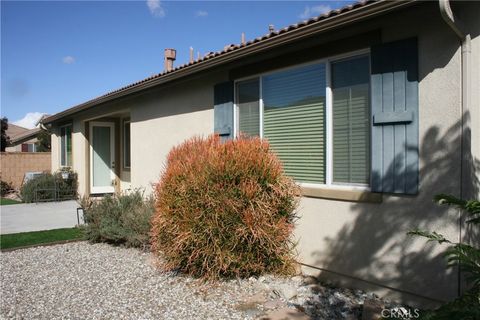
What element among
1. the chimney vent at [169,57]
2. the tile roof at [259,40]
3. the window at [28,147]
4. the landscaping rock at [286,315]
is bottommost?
the landscaping rock at [286,315]

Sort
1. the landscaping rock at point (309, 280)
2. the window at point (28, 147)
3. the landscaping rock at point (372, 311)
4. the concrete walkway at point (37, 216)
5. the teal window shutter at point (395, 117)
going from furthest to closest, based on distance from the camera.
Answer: the window at point (28, 147), the concrete walkway at point (37, 216), the landscaping rock at point (309, 280), the teal window shutter at point (395, 117), the landscaping rock at point (372, 311)

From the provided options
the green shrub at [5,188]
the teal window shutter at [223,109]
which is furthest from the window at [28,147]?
the teal window shutter at [223,109]

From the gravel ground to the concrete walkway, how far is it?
3.48m

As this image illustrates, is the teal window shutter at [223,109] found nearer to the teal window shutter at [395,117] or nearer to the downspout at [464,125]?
the teal window shutter at [395,117]

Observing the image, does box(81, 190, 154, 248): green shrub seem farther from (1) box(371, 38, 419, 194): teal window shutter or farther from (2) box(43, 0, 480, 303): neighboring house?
(1) box(371, 38, 419, 194): teal window shutter

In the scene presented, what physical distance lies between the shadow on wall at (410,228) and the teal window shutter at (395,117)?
139 mm

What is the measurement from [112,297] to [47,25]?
10.2 meters

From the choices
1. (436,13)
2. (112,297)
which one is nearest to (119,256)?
(112,297)

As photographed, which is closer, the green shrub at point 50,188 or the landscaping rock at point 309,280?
the landscaping rock at point 309,280

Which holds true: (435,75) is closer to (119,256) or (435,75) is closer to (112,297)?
(112,297)

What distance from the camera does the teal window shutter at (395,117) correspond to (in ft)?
13.8

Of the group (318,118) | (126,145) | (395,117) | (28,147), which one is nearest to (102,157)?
(126,145)

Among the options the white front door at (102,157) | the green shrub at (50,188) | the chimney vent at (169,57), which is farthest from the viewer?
the white front door at (102,157)

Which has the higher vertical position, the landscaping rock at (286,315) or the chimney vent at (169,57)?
the chimney vent at (169,57)
